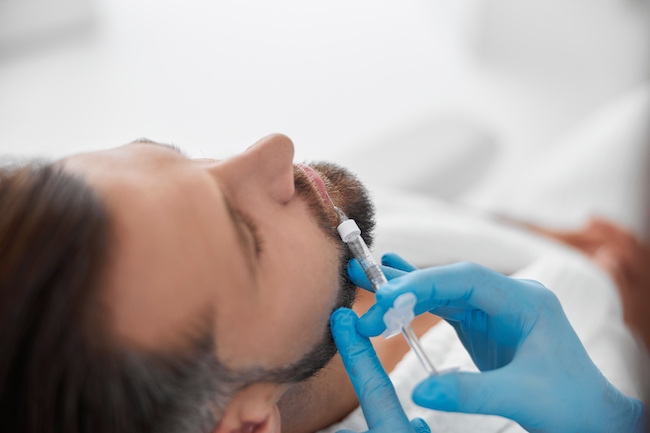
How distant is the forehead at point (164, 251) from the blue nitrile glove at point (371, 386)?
0.55 feet

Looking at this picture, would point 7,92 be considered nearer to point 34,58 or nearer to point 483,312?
point 34,58

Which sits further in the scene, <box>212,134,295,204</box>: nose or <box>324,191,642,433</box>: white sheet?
<box>324,191,642,433</box>: white sheet

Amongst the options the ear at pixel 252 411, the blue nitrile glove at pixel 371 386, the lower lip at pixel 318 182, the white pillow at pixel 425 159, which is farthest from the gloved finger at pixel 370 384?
the white pillow at pixel 425 159

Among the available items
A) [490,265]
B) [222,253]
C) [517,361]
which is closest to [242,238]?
[222,253]

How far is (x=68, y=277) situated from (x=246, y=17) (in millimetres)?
2151

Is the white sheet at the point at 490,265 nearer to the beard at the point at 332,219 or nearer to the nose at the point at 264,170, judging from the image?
the beard at the point at 332,219

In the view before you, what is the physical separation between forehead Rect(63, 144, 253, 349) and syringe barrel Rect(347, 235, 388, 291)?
0.59 feet

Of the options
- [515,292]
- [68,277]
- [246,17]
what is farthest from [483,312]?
[246,17]

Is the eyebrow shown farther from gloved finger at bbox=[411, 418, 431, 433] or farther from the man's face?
gloved finger at bbox=[411, 418, 431, 433]

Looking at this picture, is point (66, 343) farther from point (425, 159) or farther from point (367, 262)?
point (425, 159)

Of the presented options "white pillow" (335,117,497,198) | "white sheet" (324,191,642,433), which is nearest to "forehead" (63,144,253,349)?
"white sheet" (324,191,642,433)

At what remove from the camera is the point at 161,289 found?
0.67m

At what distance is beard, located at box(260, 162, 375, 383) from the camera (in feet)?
2.68

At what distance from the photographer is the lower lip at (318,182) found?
908 millimetres
